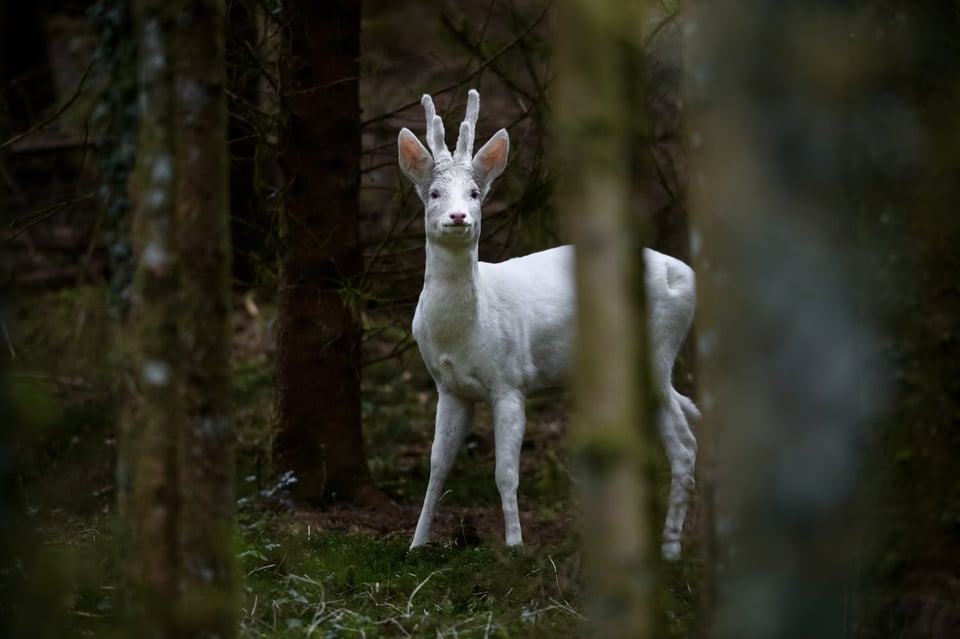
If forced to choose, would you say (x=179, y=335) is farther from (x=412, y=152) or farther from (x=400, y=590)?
(x=412, y=152)

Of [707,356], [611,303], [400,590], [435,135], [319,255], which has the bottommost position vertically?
[400,590]

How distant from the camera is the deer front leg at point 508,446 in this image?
22.7 feet

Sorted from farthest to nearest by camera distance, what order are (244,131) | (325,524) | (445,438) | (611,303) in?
(244,131) < (325,524) < (445,438) < (611,303)

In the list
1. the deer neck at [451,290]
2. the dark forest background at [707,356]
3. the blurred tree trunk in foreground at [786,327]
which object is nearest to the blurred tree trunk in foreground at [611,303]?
the dark forest background at [707,356]

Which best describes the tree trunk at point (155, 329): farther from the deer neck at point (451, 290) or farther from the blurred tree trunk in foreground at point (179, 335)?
the deer neck at point (451, 290)

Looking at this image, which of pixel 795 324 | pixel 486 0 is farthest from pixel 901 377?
pixel 486 0

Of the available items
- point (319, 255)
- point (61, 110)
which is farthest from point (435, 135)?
point (61, 110)

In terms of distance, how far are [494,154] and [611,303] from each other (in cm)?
424

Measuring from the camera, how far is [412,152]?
6.96 m

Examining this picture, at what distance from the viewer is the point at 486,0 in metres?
17.1

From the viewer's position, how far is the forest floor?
448 cm

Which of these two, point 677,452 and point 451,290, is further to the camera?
point 677,452

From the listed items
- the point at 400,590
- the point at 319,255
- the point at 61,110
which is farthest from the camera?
the point at 319,255

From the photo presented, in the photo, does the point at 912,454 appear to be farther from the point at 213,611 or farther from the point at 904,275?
the point at 213,611
